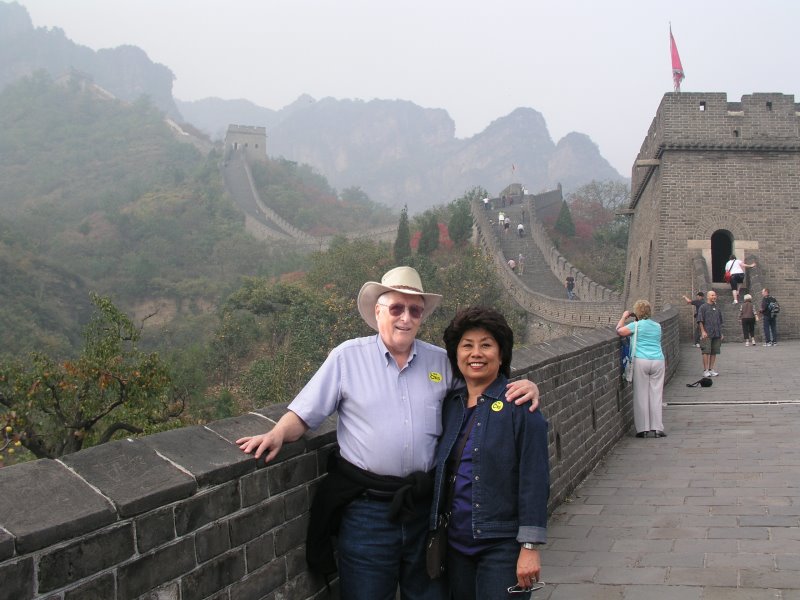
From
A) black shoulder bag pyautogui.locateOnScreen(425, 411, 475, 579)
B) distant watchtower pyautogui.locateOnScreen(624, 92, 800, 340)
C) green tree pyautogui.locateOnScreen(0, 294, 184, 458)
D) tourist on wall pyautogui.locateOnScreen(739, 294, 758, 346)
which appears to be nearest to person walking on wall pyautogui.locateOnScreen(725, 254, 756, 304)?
distant watchtower pyautogui.locateOnScreen(624, 92, 800, 340)

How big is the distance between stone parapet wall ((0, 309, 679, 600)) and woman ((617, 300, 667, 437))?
18.7 ft

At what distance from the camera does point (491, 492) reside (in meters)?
2.78

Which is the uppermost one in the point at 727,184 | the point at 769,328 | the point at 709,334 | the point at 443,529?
the point at 727,184

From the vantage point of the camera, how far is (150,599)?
2.23 m

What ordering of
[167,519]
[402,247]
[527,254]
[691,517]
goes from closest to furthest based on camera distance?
1. [167,519]
2. [691,517]
3. [527,254]
4. [402,247]

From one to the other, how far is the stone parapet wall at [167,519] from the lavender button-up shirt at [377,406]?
0.59ft

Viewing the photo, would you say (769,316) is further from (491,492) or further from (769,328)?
(491,492)

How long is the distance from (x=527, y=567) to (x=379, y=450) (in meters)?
0.61

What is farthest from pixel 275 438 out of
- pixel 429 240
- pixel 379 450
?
pixel 429 240

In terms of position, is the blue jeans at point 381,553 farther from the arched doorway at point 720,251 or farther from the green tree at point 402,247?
the green tree at point 402,247

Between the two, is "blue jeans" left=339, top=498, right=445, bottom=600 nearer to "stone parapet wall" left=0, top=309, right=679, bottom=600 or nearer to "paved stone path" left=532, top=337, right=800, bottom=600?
"stone parapet wall" left=0, top=309, right=679, bottom=600

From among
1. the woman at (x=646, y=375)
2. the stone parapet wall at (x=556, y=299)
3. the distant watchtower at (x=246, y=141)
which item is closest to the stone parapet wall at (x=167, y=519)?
the woman at (x=646, y=375)

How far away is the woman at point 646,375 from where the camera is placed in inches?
325

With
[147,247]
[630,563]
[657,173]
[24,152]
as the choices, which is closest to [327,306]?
[657,173]
